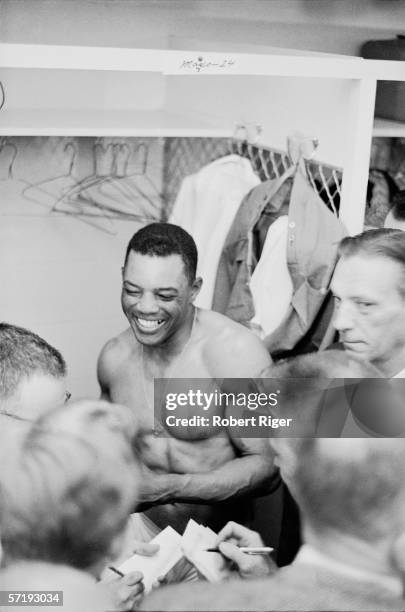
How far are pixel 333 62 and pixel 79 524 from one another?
0.99m

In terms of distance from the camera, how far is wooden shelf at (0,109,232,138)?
5.02ft

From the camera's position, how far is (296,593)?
1.67 meters

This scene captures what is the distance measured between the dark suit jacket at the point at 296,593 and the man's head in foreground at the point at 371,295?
43 centimetres

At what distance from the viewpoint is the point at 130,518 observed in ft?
5.32

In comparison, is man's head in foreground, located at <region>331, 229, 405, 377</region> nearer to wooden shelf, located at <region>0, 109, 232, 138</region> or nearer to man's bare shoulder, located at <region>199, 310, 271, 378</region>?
man's bare shoulder, located at <region>199, 310, 271, 378</region>

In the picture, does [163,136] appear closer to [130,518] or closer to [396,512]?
[130,518]

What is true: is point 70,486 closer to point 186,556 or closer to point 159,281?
point 186,556

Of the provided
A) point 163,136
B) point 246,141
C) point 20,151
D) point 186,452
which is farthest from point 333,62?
point 186,452

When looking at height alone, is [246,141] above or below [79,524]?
above

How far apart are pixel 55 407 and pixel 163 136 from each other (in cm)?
54

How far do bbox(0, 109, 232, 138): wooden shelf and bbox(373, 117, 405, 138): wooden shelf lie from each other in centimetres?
29

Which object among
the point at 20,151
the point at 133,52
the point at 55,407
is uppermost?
the point at 133,52

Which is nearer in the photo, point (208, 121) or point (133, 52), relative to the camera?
point (133, 52)

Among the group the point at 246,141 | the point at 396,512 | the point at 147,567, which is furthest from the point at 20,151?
the point at 396,512
